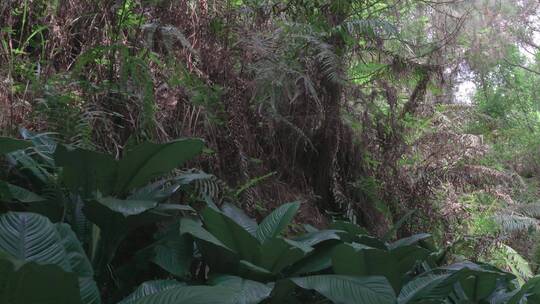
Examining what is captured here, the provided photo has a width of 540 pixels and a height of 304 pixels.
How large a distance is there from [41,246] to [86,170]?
409 millimetres

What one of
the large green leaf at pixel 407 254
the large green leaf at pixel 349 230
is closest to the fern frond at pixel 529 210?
the large green leaf at pixel 349 230

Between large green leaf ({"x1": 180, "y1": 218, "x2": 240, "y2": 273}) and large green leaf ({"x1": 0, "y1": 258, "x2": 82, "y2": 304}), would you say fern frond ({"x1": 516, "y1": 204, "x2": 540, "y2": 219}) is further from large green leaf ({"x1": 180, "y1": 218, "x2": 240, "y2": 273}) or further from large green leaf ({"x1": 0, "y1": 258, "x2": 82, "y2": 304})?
large green leaf ({"x1": 0, "y1": 258, "x2": 82, "y2": 304})

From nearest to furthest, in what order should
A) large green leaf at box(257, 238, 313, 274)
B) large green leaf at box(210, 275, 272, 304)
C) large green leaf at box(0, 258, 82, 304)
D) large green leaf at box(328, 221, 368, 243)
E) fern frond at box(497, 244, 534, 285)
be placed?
large green leaf at box(0, 258, 82, 304) → large green leaf at box(210, 275, 272, 304) → large green leaf at box(257, 238, 313, 274) → large green leaf at box(328, 221, 368, 243) → fern frond at box(497, 244, 534, 285)

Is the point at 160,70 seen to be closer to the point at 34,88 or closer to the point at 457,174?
the point at 34,88

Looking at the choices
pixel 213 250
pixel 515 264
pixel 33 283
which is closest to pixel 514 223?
pixel 515 264

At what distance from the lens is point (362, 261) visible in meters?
1.93

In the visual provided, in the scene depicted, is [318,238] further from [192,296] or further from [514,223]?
[514,223]

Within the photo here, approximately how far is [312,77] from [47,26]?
170cm

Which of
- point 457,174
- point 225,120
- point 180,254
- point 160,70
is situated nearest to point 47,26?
point 160,70

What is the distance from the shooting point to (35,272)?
1.15 meters

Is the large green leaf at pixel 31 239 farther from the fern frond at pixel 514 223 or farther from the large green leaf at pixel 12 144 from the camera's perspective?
the fern frond at pixel 514 223

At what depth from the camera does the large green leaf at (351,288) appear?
1731mm

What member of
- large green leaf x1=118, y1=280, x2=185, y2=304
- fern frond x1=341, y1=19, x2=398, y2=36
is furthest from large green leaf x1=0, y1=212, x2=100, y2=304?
fern frond x1=341, y1=19, x2=398, y2=36

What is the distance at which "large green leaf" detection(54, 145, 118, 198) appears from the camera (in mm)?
1812
